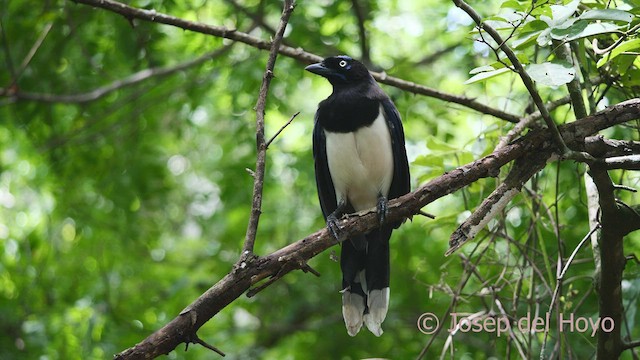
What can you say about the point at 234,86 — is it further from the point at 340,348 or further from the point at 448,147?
the point at 448,147

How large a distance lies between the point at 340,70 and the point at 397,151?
652 mm

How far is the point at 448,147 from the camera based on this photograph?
4.16 meters

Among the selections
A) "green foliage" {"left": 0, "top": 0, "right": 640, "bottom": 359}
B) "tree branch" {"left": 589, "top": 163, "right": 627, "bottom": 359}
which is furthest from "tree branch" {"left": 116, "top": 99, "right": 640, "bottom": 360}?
"green foliage" {"left": 0, "top": 0, "right": 640, "bottom": 359}

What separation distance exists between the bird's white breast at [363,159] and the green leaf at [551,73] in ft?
6.60

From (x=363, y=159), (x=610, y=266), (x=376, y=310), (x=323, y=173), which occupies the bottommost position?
(x=610, y=266)

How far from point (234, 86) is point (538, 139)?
4.04 metres

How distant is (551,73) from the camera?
2756 millimetres

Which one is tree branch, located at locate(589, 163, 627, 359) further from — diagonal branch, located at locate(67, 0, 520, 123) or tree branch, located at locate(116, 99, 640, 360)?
diagonal branch, located at locate(67, 0, 520, 123)

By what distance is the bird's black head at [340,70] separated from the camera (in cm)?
500

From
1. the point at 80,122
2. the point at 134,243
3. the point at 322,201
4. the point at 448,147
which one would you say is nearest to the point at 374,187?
the point at 322,201

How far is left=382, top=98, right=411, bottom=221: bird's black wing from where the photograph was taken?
486 cm

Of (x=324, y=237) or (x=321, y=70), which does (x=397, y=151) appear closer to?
(x=321, y=70)

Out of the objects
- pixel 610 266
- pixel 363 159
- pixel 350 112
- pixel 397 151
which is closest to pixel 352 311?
pixel 363 159

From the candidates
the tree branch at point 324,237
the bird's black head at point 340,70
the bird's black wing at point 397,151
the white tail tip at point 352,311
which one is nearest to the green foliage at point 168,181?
the bird's black wing at point 397,151
